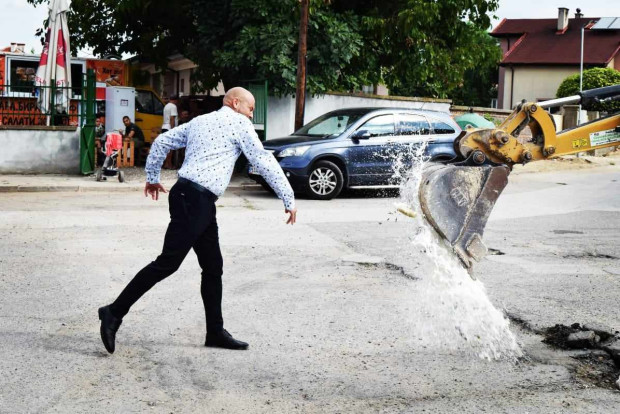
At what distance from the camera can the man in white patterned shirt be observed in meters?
6.04

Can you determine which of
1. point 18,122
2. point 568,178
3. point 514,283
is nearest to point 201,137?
point 514,283

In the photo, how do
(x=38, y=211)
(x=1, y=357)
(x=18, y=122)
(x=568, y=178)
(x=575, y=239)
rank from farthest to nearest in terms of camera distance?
(x=568, y=178)
(x=18, y=122)
(x=38, y=211)
(x=575, y=239)
(x=1, y=357)

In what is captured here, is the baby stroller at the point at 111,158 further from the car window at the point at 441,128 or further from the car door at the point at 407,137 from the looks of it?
the car window at the point at 441,128

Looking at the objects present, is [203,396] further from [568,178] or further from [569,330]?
[568,178]

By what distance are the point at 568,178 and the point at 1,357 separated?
59.6 feet

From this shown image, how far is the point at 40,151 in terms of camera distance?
19750mm

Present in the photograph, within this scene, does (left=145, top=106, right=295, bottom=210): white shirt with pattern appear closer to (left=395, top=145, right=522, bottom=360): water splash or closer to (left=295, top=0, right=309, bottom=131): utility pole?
(left=395, top=145, right=522, bottom=360): water splash

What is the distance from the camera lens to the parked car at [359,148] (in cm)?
1666

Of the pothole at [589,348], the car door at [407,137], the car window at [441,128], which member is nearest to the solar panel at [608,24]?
the car window at [441,128]

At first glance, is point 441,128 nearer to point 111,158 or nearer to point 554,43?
point 111,158

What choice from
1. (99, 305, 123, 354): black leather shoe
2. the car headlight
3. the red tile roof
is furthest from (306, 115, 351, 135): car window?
the red tile roof

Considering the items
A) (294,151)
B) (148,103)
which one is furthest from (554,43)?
(294,151)

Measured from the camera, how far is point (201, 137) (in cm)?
610

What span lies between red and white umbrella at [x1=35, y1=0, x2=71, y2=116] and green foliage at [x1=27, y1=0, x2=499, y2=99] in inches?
114
